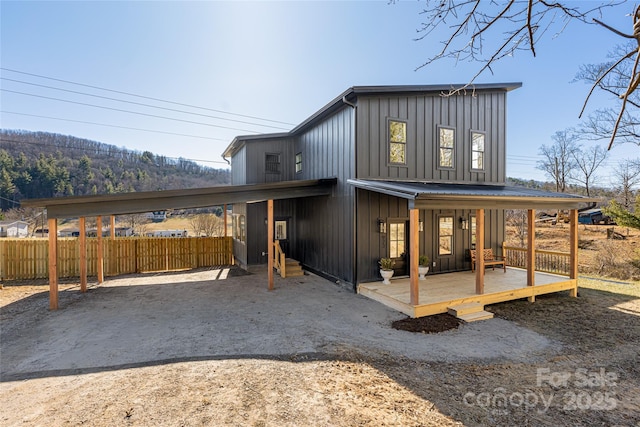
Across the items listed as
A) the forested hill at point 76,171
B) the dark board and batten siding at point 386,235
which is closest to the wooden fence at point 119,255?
the dark board and batten siding at point 386,235

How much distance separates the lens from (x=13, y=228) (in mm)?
30719

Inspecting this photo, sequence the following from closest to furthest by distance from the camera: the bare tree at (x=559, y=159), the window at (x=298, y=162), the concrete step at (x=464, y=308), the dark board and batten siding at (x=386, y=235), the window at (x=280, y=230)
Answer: the concrete step at (x=464, y=308)
the dark board and batten siding at (x=386, y=235)
the window at (x=298, y=162)
the window at (x=280, y=230)
the bare tree at (x=559, y=159)

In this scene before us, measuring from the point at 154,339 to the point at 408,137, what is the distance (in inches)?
313

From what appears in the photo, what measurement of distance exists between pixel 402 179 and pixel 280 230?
558 cm

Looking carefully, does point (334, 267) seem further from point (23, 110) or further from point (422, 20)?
point (23, 110)

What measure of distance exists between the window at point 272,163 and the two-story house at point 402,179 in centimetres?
104

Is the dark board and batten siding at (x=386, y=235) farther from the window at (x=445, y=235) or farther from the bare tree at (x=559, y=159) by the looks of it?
the bare tree at (x=559, y=159)

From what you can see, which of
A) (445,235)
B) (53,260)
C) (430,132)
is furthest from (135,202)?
(445,235)

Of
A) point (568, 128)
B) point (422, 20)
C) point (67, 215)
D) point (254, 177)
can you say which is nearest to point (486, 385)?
point (422, 20)

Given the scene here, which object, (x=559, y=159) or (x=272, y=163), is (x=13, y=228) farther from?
(x=559, y=159)

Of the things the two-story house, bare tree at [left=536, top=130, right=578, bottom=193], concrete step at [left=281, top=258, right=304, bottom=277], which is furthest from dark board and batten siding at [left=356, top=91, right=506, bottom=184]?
bare tree at [left=536, top=130, right=578, bottom=193]

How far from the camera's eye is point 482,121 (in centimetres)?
993

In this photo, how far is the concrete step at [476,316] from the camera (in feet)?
20.5

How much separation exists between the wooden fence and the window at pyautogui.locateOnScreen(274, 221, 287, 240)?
98.2 inches
